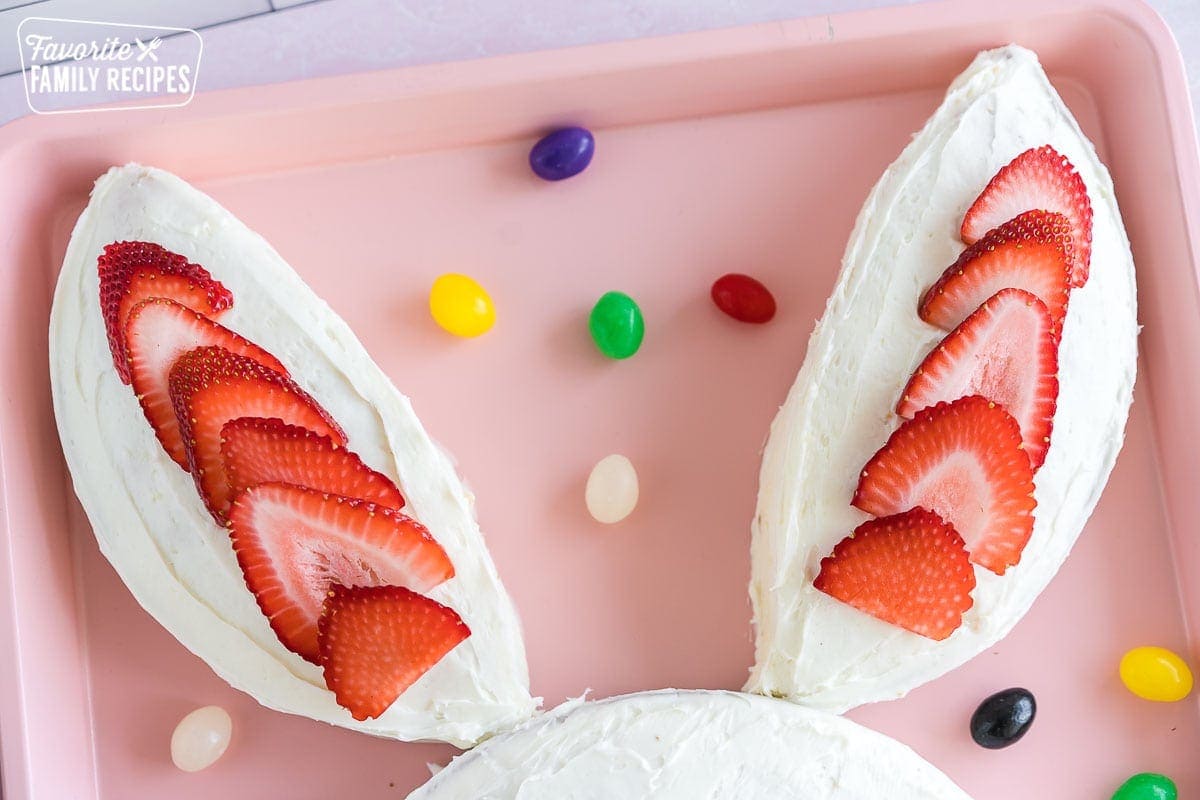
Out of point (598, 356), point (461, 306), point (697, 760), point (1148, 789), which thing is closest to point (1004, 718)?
point (1148, 789)

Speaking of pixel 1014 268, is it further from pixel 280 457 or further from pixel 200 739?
pixel 200 739

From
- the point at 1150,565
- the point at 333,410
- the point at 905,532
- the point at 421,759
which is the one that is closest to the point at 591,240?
the point at 333,410

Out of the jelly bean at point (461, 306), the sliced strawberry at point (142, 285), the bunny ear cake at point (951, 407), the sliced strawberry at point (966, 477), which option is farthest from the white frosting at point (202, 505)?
the sliced strawberry at point (966, 477)

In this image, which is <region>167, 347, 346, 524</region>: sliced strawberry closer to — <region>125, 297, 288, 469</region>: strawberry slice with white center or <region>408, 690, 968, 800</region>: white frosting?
<region>125, 297, 288, 469</region>: strawberry slice with white center

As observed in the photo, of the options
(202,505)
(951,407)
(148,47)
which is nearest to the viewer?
(951,407)

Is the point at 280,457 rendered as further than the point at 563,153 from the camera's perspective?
No

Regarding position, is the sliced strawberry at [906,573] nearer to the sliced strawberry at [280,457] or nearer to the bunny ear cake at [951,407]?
the bunny ear cake at [951,407]
